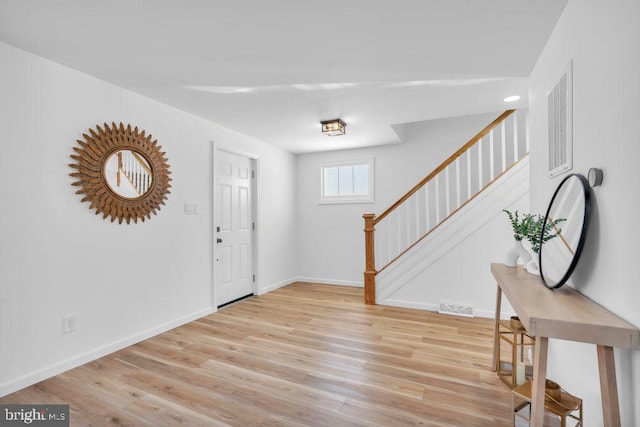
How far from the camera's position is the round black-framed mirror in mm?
1396

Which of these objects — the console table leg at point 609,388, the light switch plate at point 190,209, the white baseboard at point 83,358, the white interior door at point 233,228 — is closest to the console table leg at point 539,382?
the console table leg at point 609,388

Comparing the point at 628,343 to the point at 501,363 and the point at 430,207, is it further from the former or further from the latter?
the point at 430,207

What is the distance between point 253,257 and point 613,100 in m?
4.15

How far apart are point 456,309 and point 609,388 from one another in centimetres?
260

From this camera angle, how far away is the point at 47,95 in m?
2.24

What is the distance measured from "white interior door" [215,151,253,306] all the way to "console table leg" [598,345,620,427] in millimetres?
3529

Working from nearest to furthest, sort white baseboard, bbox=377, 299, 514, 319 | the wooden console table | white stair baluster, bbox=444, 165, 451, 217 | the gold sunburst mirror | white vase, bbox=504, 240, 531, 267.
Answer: the wooden console table < white vase, bbox=504, 240, 531, 267 < the gold sunburst mirror < white baseboard, bbox=377, 299, 514, 319 < white stair baluster, bbox=444, 165, 451, 217

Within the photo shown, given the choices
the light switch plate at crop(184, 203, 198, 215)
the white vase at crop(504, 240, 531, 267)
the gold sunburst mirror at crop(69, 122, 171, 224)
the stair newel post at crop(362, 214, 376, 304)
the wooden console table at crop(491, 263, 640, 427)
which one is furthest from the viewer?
the stair newel post at crop(362, 214, 376, 304)

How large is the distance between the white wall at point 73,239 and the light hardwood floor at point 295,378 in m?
0.25

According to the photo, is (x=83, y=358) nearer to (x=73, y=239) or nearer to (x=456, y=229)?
(x=73, y=239)

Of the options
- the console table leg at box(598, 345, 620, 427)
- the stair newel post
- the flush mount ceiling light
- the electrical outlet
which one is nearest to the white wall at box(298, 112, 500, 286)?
the stair newel post

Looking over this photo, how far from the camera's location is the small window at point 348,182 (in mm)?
5066

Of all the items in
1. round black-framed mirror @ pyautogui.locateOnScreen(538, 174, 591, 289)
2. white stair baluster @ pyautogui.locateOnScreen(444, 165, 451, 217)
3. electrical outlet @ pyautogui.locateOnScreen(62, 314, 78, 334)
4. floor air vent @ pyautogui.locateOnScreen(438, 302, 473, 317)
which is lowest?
floor air vent @ pyautogui.locateOnScreen(438, 302, 473, 317)

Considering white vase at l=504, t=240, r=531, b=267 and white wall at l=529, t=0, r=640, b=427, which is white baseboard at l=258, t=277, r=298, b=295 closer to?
white vase at l=504, t=240, r=531, b=267
